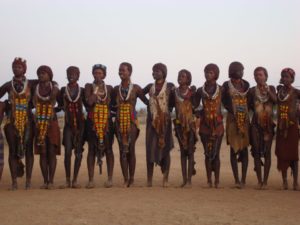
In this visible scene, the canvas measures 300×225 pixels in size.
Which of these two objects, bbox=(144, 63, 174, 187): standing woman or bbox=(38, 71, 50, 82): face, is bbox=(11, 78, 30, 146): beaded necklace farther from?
bbox=(144, 63, 174, 187): standing woman

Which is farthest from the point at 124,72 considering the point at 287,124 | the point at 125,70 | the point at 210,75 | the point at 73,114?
the point at 287,124

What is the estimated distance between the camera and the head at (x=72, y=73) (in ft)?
24.9

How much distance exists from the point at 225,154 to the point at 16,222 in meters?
11.3

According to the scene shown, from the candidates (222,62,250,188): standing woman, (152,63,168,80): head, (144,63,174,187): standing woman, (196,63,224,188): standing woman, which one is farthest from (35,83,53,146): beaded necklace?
(222,62,250,188): standing woman

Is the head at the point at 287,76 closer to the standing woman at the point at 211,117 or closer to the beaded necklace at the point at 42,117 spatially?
the standing woman at the point at 211,117

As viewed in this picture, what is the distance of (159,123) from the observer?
7.76 meters

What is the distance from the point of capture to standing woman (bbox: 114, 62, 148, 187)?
7.75 metres

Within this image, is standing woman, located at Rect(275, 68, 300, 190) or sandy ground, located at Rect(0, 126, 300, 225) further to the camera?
standing woman, located at Rect(275, 68, 300, 190)

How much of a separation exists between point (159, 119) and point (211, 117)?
87 centimetres

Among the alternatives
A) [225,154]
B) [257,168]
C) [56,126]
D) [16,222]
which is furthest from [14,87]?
[225,154]

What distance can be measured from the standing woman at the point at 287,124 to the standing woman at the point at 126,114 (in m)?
2.41

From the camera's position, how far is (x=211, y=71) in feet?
25.0

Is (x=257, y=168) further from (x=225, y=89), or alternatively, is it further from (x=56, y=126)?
(x=56, y=126)

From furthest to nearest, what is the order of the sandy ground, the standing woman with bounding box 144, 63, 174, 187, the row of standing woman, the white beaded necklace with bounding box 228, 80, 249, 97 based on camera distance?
1. the standing woman with bounding box 144, 63, 174, 187
2. the white beaded necklace with bounding box 228, 80, 249, 97
3. the row of standing woman
4. the sandy ground
